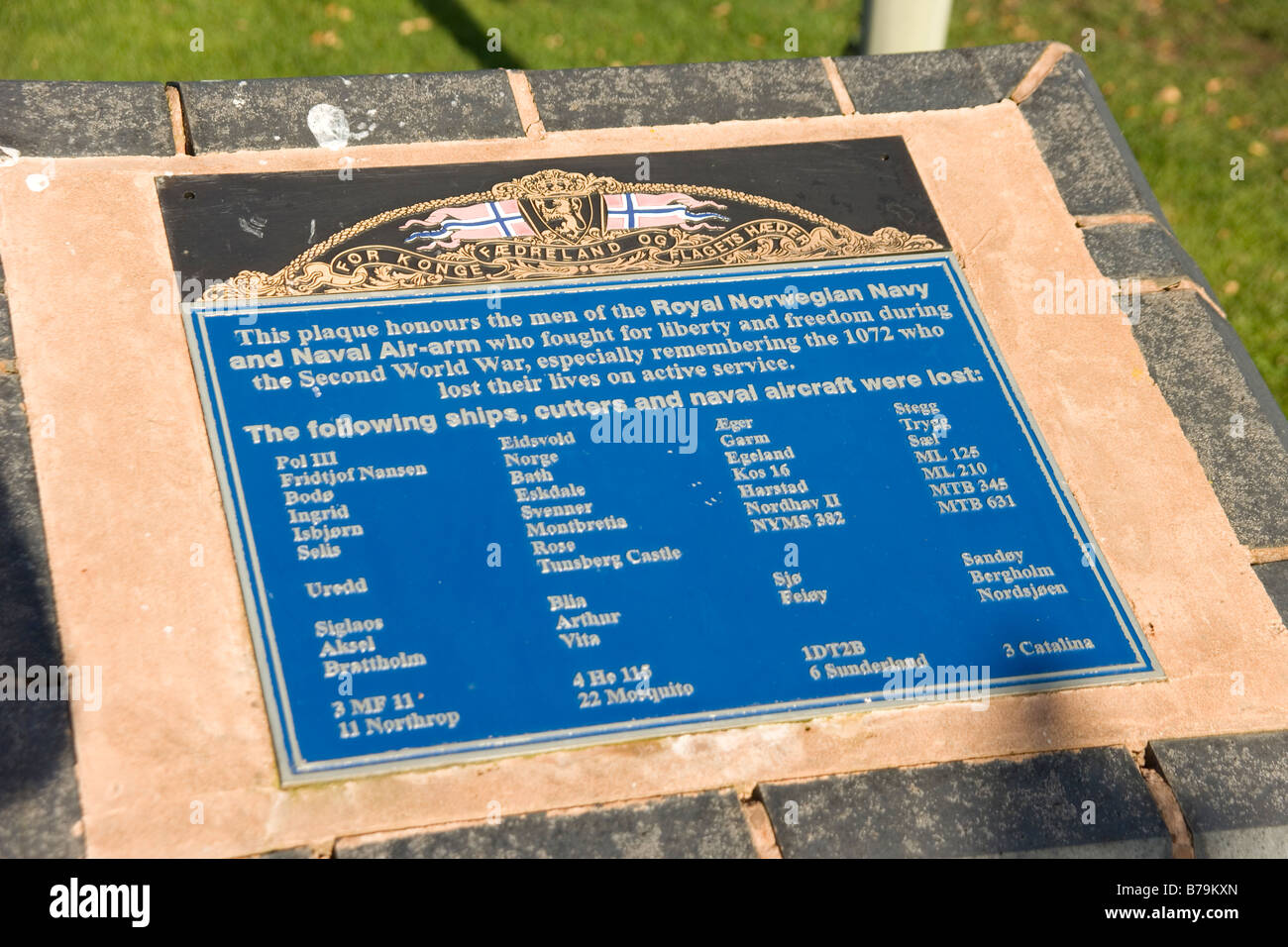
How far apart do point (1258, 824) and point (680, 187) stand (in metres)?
2.48

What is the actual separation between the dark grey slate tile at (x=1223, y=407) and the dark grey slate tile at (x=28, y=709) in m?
3.25

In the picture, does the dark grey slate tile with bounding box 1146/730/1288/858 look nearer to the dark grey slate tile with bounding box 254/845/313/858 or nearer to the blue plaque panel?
the blue plaque panel

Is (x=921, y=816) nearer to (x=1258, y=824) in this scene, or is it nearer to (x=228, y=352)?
(x=1258, y=824)

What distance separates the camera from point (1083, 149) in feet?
15.6

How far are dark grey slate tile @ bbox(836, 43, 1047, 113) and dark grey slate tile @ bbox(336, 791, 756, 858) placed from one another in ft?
8.62

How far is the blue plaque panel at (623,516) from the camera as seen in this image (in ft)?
10.8

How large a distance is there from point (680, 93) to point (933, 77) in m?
0.97

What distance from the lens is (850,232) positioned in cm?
429

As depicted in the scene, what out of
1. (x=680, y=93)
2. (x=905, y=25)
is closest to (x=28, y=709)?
(x=680, y=93)

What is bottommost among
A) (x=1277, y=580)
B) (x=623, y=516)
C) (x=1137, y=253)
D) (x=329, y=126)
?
(x=1277, y=580)

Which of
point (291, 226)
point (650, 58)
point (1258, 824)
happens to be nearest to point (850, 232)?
point (291, 226)

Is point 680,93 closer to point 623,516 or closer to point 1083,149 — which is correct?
point 1083,149

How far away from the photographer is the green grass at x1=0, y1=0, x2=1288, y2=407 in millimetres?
6516

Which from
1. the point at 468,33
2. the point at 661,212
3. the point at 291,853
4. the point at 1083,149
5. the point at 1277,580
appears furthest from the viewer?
the point at 468,33
